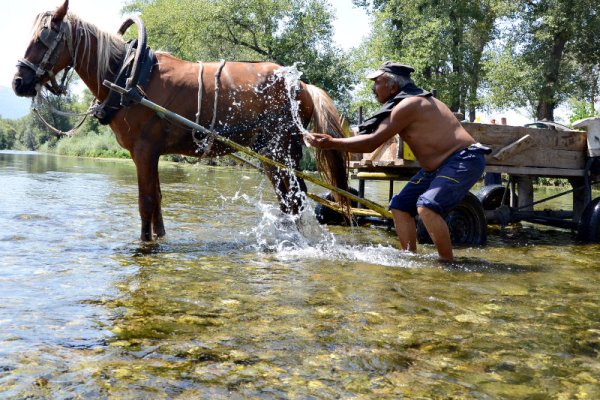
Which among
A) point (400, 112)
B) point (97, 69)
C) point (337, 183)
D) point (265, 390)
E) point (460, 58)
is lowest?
point (265, 390)

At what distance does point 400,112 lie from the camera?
5.97m

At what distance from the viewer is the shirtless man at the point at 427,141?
6059mm

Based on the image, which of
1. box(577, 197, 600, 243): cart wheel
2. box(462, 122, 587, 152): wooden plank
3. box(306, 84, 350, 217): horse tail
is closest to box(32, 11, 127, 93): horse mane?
box(306, 84, 350, 217): horse tail

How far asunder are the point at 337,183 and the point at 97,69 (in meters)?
2.94

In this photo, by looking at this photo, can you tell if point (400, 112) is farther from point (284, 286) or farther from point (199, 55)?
point (199, 55)

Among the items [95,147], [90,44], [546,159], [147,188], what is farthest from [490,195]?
[95,147]

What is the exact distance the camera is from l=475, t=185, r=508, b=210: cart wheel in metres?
10.5

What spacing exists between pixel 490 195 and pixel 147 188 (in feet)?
20.6

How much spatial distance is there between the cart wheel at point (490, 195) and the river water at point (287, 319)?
2.98 m

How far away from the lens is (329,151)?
7465mm

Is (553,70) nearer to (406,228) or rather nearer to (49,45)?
(406,228)

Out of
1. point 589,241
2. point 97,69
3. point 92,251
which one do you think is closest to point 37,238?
point 92,251

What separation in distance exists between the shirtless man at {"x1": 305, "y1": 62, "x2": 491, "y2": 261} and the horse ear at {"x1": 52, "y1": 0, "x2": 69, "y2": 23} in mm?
2794

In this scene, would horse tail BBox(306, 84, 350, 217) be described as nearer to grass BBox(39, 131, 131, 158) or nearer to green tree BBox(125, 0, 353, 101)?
green tree BBox(125, 0, 353, 101)
